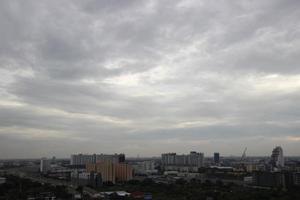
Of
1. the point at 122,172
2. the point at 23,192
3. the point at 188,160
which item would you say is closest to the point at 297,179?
the point at 122,172

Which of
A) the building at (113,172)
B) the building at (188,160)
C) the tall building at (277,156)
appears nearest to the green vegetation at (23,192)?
the building at (113,172)

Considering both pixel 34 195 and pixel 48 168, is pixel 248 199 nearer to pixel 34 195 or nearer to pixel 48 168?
pixel 34 195

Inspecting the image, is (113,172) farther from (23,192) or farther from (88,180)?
(23,192)

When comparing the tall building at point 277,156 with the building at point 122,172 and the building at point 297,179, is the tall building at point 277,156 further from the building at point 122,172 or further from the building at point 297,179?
the building at point 122,172

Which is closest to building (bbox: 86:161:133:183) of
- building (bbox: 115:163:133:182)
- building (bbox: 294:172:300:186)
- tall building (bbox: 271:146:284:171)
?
building (bbox: 115:163:133:182)

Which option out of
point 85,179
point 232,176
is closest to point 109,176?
point 85,179

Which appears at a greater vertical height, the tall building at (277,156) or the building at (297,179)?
the tall building at (277,156)

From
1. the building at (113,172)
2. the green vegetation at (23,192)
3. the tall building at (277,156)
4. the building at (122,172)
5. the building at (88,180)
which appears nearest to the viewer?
the green vegetation at (23,192)

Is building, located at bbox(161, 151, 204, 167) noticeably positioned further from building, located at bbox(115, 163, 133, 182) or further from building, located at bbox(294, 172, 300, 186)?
building, located at bbox(294, 172, 300, 186)

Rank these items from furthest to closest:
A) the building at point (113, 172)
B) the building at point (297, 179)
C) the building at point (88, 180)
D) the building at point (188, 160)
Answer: the building at point (188, 160), the building at point (113, 172), the building at point (88, 180), the building at point (297, 179)
